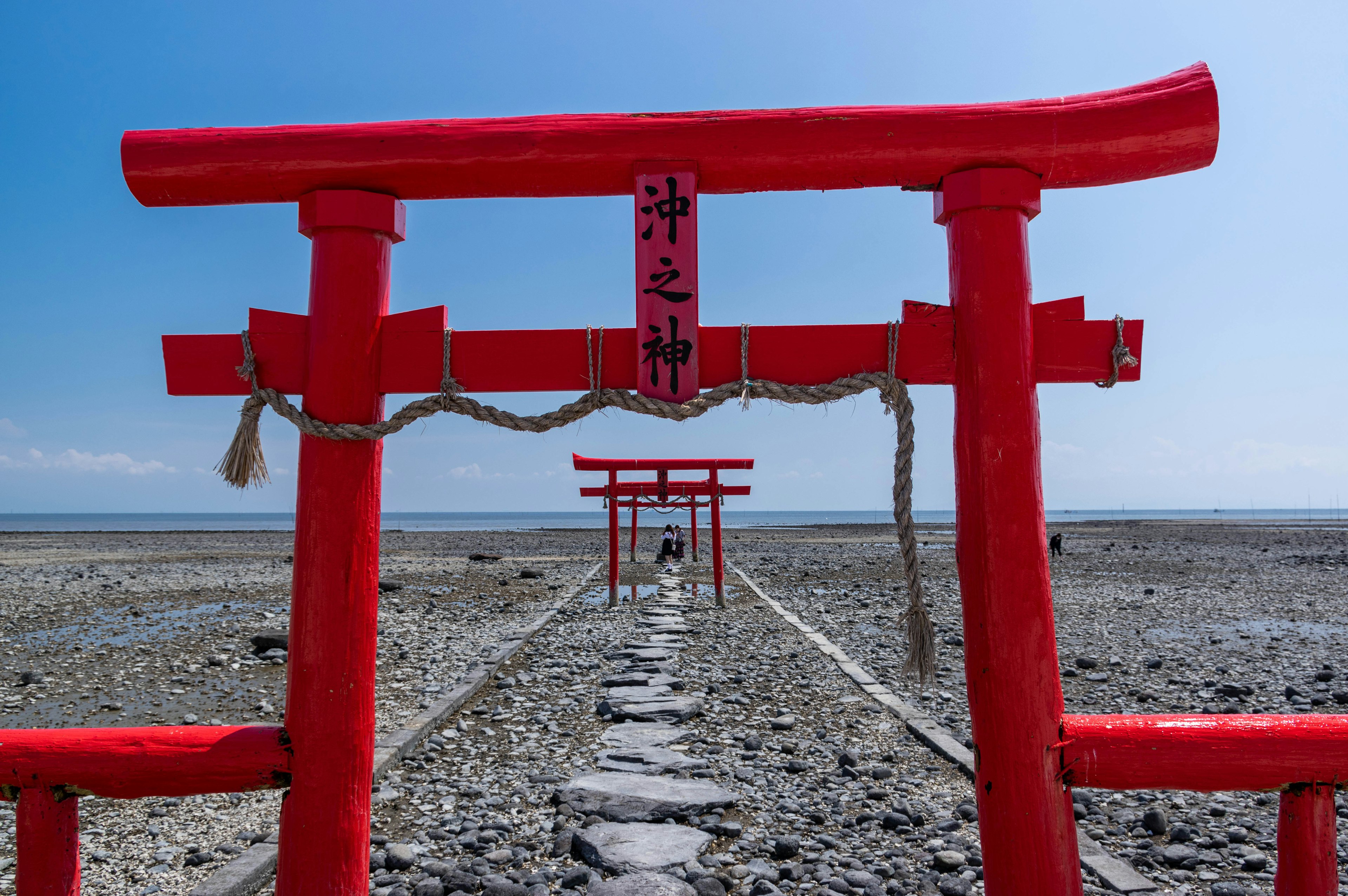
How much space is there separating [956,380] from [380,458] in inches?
74.8

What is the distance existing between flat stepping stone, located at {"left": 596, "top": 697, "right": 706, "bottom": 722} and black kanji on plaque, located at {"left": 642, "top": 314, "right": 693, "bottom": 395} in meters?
4.14

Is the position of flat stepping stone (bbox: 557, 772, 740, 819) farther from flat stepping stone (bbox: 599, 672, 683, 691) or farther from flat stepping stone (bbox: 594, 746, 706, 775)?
flat stepping stone (bbox: 599, 672, 683, 691)

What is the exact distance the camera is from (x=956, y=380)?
7.61 ft

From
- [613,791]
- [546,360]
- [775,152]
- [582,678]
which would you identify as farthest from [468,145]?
[582,678]

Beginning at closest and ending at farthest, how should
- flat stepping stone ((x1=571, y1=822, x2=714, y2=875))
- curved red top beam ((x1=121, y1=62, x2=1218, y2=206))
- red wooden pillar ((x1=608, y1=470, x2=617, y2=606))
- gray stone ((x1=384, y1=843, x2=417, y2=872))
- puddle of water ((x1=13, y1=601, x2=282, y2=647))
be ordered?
curved red top beam ((x1=121, y1=62, x2=1218, y2=206)) → flat stepping stone ((x1=571, y1=822, x2=714, y2=875)) → gray stone ((x1=384, y1=843, x2=417, y2=872)) → puddle of water ((x1=13, y1=601, x2=282, y2=647)) → red wooden pillar ((x1=608, y1=470, x2=617, y2=606))

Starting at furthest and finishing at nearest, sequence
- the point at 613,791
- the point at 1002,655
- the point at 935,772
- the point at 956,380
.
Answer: the point at 935,772 → the point at 613,791 → the point at 956,380 → the point at 1002,655

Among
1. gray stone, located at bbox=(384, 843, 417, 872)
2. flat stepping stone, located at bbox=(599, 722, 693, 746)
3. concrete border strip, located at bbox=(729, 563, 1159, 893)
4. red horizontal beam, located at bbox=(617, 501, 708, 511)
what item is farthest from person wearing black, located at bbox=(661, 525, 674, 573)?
gray stone, located at bbox=(384, 843, 417, 872)

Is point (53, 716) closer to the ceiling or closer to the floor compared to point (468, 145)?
closer to the floor

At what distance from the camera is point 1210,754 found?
2096 millimetres

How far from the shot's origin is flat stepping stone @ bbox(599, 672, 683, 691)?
6867 millimetres

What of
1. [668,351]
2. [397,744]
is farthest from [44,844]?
[397,744]

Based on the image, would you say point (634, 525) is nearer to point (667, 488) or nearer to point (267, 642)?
point (667, 488)

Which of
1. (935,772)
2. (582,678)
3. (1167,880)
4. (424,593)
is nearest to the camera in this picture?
(1167,880)

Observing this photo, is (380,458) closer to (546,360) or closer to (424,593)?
(546,360)
